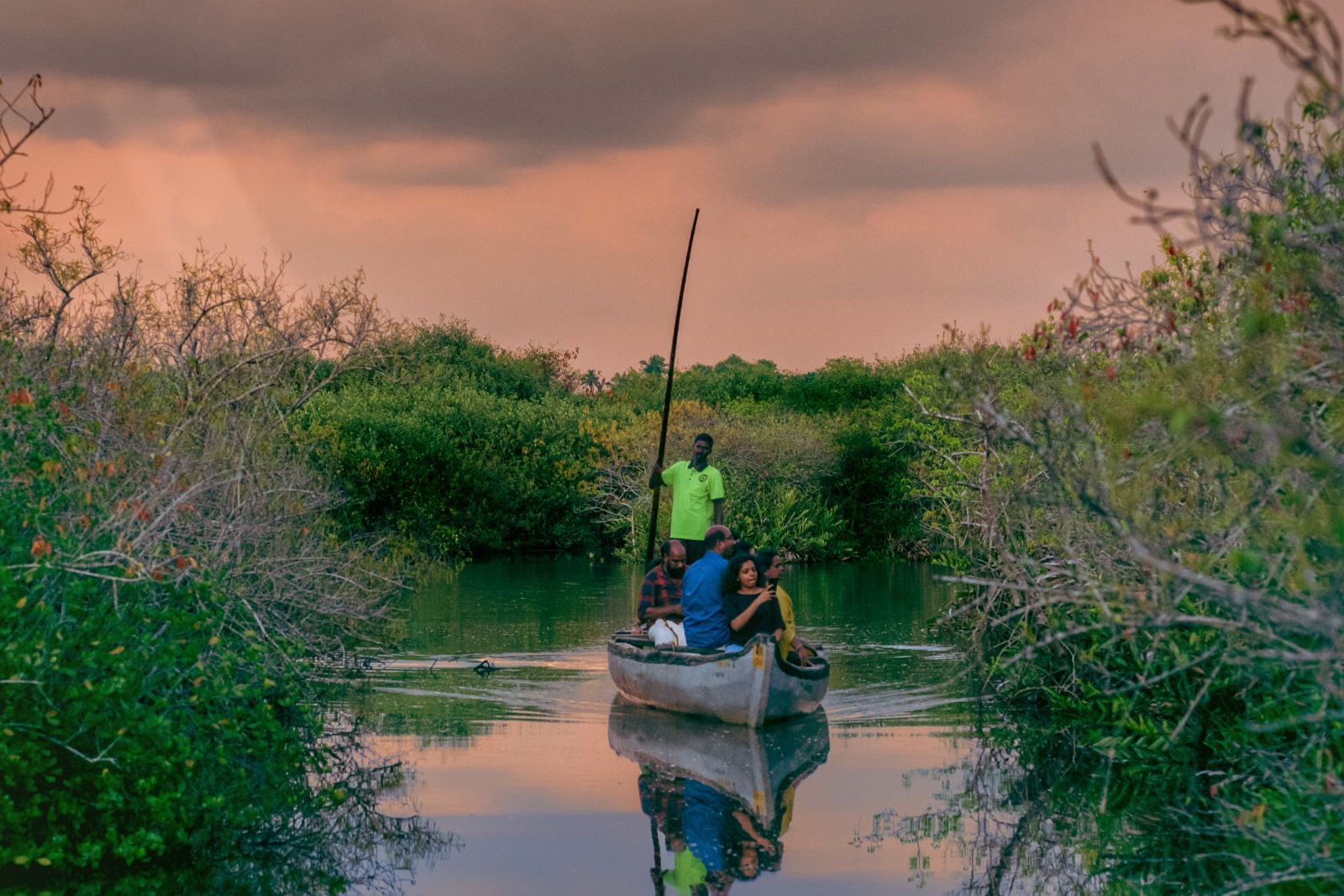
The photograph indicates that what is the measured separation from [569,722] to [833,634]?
31.8 ft

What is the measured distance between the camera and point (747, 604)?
1598 centimetres

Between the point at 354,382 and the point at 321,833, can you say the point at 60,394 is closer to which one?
the point at 321,833

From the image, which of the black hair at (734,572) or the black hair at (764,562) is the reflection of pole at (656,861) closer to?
the black hair at (734,572)

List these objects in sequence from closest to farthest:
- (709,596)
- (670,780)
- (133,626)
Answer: (133,626) < (670,780) < (709,596)

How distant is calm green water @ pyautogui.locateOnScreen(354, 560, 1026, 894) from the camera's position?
33.8 ft

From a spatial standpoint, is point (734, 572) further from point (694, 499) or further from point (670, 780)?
point (694, 499)

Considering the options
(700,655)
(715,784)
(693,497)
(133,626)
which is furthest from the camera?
(693,497)

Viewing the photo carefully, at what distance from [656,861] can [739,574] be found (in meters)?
5.79

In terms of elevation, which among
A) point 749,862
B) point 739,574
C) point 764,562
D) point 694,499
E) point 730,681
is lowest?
point 749,862

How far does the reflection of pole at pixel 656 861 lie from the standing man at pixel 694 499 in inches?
307

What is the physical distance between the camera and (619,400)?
59250 millimetres

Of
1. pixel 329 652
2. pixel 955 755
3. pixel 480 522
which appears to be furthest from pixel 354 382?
pixel 955 755

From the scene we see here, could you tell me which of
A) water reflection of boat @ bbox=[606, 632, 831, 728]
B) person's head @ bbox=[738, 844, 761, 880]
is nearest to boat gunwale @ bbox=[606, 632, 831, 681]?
water reflection of boat @ bbox=[606, 632, 831, 728]

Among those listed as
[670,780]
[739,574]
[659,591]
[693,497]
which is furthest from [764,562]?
[670,780]
